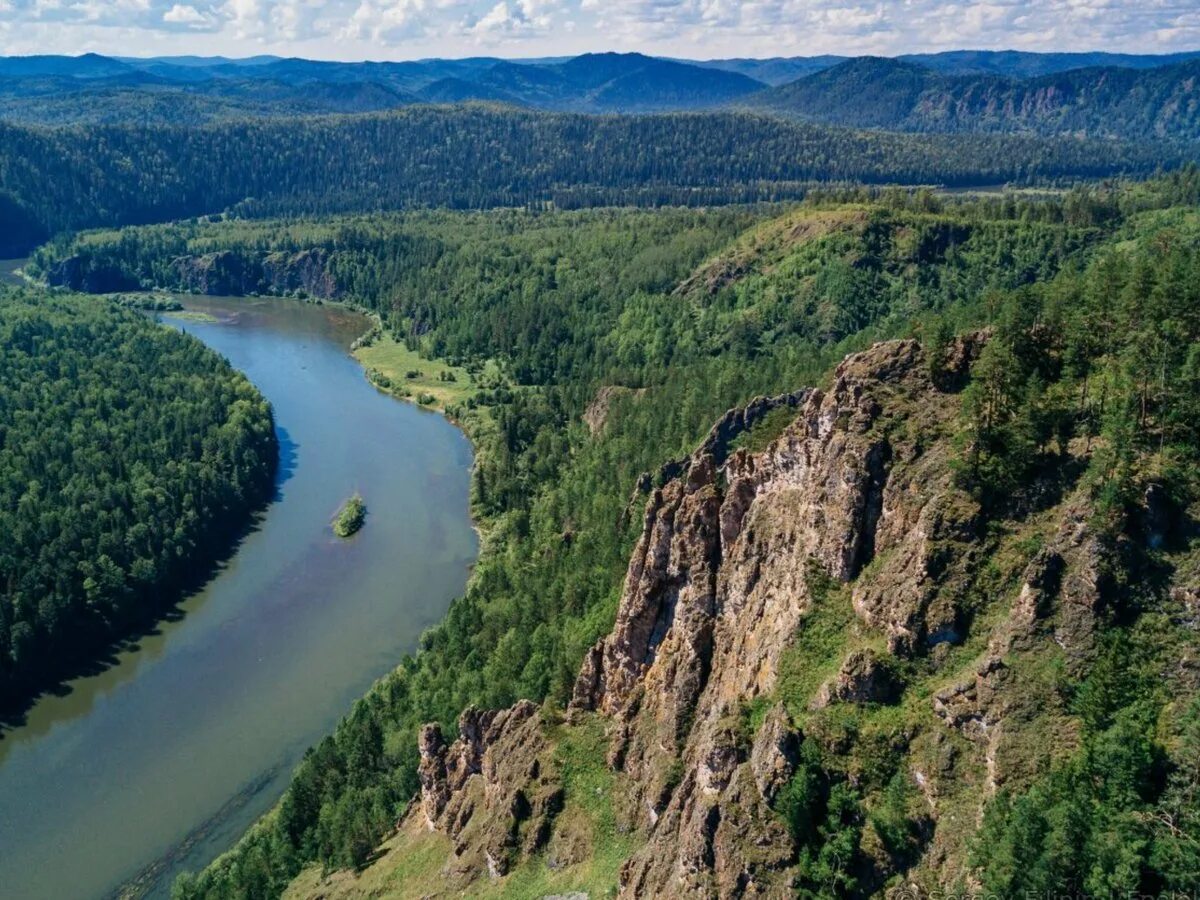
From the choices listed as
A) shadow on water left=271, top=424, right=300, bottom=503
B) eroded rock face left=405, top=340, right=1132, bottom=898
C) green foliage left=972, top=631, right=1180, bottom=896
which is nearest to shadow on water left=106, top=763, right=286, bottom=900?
eroded rock face left=405, top=340, right=1132, bottom=898

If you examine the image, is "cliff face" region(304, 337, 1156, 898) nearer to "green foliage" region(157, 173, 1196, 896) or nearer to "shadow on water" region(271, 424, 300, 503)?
"green foliage" region(157, 173, 1196, 896)

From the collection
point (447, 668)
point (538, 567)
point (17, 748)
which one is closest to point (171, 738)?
point (17, 748)

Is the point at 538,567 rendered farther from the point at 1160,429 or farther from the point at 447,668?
the point at 1160,429

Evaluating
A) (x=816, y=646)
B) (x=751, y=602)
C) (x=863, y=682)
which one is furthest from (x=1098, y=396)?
(x=751, y=602)

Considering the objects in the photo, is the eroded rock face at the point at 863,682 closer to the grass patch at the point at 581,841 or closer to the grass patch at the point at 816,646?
the grass patch at the point at 816,646

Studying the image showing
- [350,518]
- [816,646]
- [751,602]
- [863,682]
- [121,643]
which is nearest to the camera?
[863,682]

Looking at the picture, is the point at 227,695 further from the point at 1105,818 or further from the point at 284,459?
the point at 1105,818
